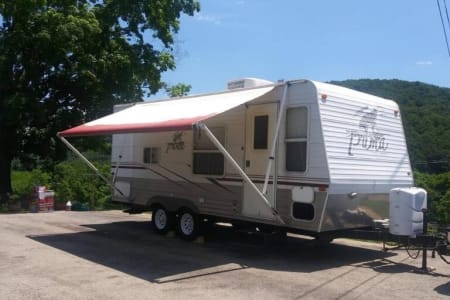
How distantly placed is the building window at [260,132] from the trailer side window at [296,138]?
0.53 meters

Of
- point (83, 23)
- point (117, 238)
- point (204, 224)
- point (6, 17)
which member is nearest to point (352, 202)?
point (204, 224)

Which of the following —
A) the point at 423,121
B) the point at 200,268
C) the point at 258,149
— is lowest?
the point at 200,268

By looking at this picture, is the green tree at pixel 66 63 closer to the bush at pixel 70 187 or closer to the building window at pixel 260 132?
the bush at pixel 70 187

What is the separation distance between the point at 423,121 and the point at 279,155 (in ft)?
64.4

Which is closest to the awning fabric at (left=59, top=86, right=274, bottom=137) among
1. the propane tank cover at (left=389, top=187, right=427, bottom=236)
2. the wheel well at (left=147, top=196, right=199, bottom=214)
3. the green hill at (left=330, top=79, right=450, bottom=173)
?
the wheel well at (left=147, top=196, right=199, bottom=214)

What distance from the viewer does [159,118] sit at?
1101cm

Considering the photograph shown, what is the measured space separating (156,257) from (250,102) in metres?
3.39

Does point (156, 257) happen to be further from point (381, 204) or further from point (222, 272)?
point (381, 204)

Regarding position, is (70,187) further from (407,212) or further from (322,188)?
(407,212)

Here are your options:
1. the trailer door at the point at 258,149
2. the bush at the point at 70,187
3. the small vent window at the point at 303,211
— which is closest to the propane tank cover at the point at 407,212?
the small vent window at the point at 303,211

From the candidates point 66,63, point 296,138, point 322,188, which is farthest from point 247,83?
point 66,63

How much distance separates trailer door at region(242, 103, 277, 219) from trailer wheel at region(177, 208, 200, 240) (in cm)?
150

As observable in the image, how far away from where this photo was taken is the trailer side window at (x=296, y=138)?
9.72 metres

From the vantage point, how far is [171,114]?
435 inches
